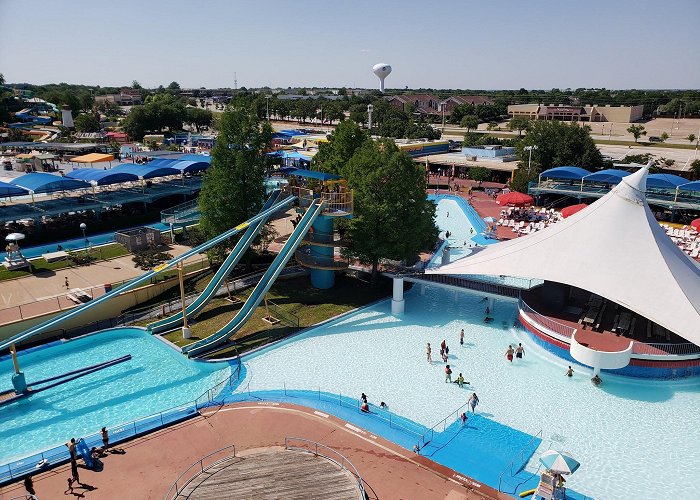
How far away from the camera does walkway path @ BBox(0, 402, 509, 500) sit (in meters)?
16.4

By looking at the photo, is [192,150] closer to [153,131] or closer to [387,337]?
[153,131]

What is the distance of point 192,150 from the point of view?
280ft

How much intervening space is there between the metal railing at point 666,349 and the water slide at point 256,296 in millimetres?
18902

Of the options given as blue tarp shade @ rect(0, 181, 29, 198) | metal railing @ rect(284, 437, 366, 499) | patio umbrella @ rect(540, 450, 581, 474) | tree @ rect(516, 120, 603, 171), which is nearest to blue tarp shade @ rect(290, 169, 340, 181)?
metal railing @ rect(284, 437, 366, 499)

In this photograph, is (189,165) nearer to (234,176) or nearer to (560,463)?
(234,176)

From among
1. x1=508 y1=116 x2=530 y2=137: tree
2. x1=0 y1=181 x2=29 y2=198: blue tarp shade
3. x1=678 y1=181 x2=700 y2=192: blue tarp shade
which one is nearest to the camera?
x1=0 y1=181 x2=29 y2=198: blue tarp shade

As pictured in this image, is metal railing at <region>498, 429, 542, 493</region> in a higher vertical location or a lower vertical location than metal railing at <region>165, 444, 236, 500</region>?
lower

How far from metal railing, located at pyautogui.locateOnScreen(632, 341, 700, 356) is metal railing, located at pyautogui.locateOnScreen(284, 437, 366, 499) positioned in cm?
1555

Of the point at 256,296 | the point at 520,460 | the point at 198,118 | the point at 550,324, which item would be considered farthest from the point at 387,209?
the point at 198,118

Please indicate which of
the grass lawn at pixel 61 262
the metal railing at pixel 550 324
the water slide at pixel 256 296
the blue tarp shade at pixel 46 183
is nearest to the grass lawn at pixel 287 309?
the water slide at pixel 256 296

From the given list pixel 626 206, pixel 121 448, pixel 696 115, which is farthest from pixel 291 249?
pixel 696 115

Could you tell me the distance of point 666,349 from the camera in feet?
78.6

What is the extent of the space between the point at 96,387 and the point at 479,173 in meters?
56.6

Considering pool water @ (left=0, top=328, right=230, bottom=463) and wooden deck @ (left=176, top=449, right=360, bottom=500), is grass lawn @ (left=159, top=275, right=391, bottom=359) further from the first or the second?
wooden deck @ (left=176, top=449, right=360, bottom=500)
